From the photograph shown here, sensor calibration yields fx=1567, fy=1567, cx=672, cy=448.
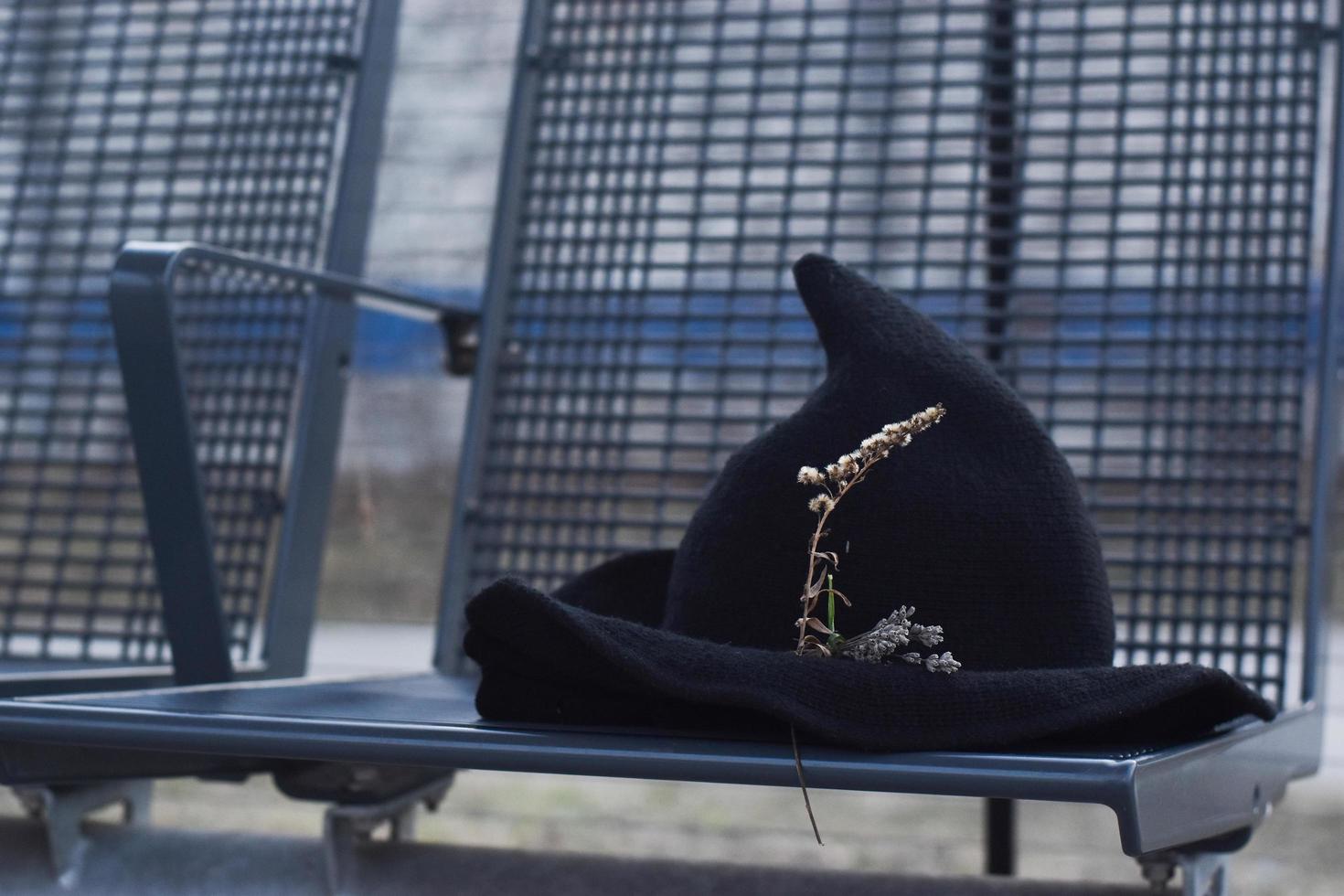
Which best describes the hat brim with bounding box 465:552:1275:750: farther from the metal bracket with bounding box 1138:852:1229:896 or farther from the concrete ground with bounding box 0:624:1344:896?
the concrete ground with bounding box 0:624:1344:896

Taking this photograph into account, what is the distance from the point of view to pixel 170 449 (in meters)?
1.23

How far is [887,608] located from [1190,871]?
0.42 metres

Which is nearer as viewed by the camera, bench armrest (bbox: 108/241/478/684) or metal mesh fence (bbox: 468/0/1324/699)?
bench armrest (bbox: 108/241/478/684)

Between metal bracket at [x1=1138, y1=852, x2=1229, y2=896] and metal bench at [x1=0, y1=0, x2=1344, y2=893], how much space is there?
0.13m

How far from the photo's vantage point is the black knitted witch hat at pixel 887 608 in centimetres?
83

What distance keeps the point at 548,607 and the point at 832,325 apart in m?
0.30

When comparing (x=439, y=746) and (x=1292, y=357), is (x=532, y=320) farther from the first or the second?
(x=439, y=746)

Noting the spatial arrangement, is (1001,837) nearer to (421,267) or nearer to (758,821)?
(758,821)

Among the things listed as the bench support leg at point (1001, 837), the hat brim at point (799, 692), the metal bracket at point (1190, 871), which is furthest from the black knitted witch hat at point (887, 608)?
the bench support leg at point (1001, 837)

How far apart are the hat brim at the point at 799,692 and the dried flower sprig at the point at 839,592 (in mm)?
17

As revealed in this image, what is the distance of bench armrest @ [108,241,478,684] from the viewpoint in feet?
3.95

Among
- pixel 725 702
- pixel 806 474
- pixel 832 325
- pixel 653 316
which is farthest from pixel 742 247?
pixel 725 702

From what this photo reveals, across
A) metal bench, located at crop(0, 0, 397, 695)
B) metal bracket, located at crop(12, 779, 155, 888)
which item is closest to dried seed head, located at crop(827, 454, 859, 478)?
metal bracket, located at crop(12, 779, 155, 888)

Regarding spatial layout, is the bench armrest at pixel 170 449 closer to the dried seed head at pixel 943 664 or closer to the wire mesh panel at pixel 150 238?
the wire mesh panel at pixel 150 238
